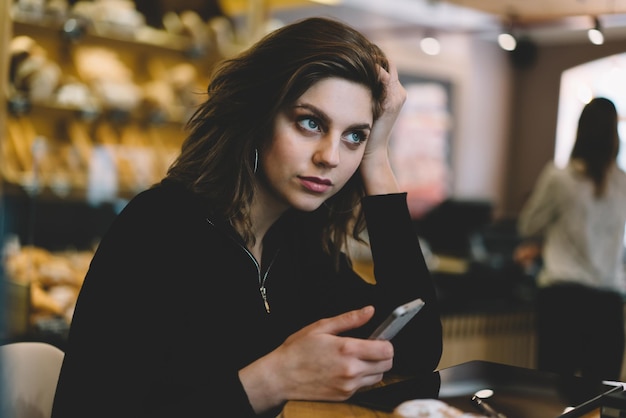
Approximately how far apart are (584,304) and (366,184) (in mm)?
2173

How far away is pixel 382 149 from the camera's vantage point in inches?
60.0

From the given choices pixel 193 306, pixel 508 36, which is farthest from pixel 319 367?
pixel 508 36

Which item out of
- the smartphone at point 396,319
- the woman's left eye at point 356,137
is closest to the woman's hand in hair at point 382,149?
the woman's left eye at point 356,137

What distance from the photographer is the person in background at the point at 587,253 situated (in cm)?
325

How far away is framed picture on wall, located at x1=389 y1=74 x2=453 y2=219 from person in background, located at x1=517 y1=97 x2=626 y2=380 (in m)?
3.71

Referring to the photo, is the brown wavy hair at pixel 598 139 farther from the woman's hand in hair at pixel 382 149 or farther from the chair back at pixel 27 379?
the chair back at pixel 27 379

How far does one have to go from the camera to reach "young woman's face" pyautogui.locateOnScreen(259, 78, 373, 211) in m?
1.26

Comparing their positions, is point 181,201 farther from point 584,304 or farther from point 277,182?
point 584,304

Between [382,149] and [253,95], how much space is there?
0.32 metres

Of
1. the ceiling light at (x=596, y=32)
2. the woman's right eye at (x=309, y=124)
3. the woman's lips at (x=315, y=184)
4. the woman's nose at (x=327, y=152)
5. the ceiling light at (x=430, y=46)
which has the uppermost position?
the ceiling light at (x=430, y=46)

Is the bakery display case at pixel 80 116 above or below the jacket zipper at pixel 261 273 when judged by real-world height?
above

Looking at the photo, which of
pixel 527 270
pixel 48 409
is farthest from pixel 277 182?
pixel 527 270

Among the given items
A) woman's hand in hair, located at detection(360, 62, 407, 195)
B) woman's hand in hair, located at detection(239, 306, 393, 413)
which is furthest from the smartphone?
woman's hand in hair, located at detection(360, 62, 407, 195)

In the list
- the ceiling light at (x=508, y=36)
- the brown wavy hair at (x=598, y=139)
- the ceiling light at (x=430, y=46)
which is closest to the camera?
the brown wavy hair at (x=598, y=139)
